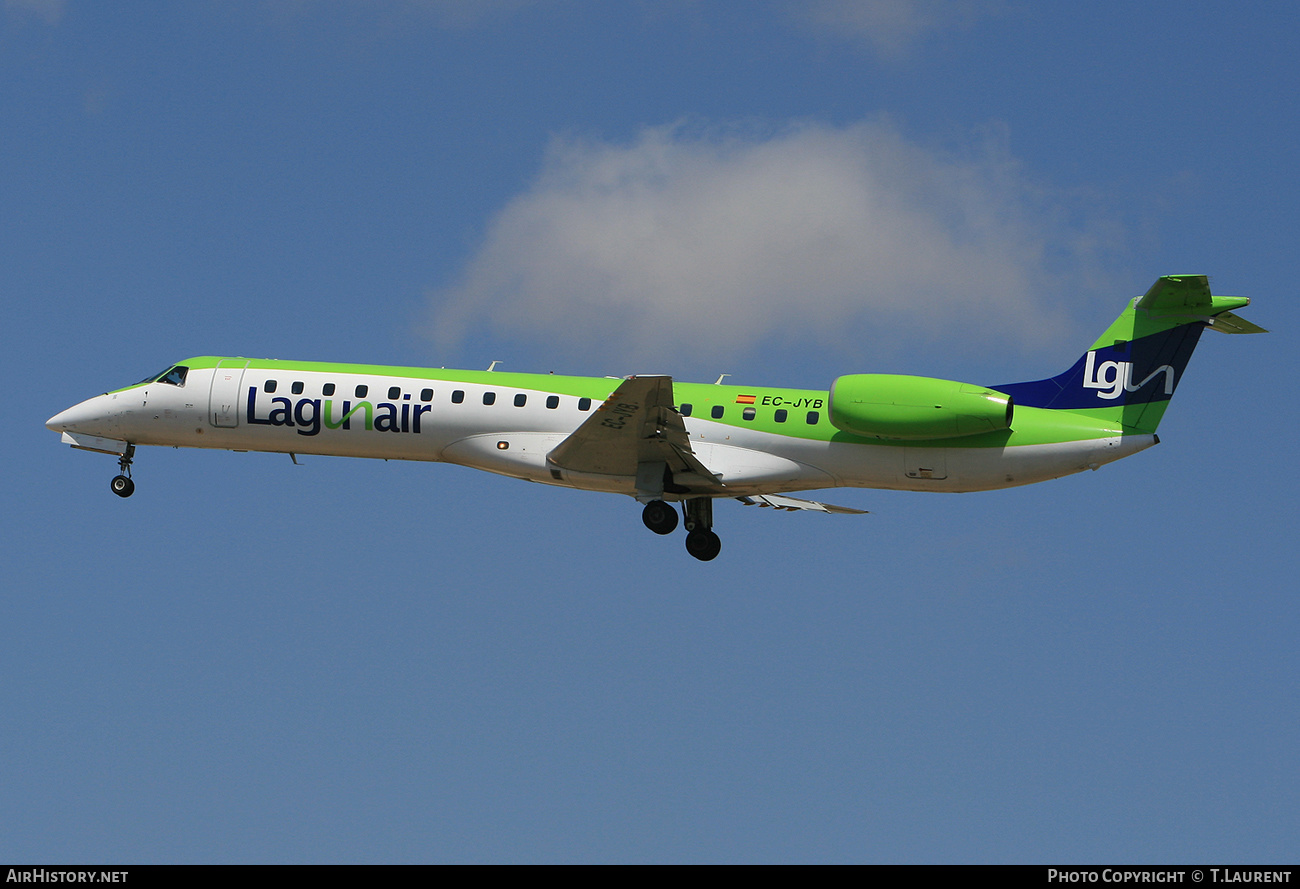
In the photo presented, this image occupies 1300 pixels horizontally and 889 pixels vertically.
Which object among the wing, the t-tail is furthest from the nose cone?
the t-tail

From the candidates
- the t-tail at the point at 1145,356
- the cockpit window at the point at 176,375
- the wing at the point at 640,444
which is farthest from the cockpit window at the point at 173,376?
the t-tail at the point at 1145,356

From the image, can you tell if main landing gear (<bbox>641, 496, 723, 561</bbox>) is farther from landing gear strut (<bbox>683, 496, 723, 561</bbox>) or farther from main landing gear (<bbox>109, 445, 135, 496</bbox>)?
main landing gear (<bbox>109, 445, 135, 496</bbox>)

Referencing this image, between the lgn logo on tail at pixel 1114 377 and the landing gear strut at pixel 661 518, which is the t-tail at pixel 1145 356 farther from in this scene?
the landing gear strut at pixel 661 518

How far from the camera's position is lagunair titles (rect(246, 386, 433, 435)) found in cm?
2808

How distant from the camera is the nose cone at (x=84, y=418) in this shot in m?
29.9

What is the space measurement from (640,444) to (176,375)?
33.3 feet

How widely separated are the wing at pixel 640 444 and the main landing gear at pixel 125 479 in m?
9.24

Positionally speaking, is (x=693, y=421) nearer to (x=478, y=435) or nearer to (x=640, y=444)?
(x=640, y=444)

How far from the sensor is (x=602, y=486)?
2738 centimetres

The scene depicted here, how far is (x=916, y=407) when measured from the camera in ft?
83.2
